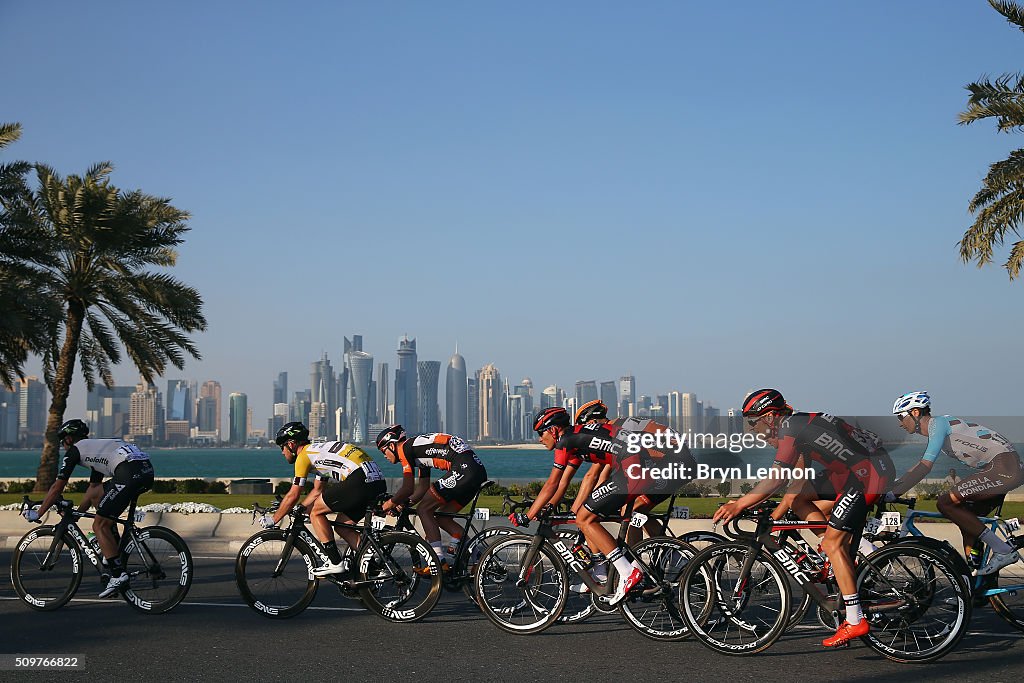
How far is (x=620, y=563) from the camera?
798cm

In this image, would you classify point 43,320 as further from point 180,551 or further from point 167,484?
point 180,551

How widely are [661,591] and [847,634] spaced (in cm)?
144

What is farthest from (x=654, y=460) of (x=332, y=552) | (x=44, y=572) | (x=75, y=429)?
(x=44, y=572)

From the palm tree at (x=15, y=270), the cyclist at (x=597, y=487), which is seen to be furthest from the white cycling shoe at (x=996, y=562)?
the palm tree at (x=15, y=270)

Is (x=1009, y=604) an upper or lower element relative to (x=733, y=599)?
lower

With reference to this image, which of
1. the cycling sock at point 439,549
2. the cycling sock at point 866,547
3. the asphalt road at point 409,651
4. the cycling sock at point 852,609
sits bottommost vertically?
the asphalt road at point 409,651

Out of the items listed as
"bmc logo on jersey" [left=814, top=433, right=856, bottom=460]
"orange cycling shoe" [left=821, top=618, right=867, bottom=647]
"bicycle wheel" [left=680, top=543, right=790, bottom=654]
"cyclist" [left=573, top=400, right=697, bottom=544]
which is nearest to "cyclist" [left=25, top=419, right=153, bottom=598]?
"cyclist" [left=573, top=400, right=697, bottom=544]

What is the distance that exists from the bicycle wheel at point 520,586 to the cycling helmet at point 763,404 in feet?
6.44

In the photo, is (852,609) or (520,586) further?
(520,586)

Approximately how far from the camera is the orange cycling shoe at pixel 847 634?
277 inches

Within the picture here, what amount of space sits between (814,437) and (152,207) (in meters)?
27.2

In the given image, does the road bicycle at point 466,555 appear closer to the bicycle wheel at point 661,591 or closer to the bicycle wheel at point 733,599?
the bicycle wheel at point 661,591

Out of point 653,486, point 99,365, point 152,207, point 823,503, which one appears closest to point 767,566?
point 823,503

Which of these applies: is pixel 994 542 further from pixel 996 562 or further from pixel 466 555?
pixel 466 555
